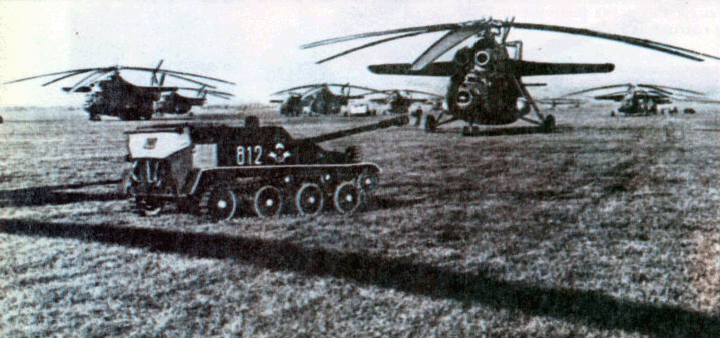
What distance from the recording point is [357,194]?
8.59m

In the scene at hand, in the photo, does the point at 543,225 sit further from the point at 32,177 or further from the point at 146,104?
the point at 32,177

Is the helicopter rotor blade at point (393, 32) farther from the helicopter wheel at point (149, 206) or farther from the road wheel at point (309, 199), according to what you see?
the helicopter wheel at point (149, 206)

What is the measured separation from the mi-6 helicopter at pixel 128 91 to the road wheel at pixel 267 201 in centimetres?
143

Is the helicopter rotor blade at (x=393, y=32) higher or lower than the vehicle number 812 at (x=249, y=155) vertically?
higher

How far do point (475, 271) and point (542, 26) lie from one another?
8.25ft

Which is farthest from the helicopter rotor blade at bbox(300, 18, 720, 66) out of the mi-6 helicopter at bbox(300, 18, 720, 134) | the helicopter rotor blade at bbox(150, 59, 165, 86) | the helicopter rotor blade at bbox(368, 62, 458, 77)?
the helicopter rotor blade at bbox(150, 59, 165, 86)

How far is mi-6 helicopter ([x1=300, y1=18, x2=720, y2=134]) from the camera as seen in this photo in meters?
5.62

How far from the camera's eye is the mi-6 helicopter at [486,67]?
562 cm

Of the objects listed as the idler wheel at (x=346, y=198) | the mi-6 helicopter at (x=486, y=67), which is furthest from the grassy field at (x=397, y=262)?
the mi-6 helicopter at (x=486, y=67)

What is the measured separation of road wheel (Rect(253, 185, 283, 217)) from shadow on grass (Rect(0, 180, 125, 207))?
3.14 m

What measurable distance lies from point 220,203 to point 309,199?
1212 mm

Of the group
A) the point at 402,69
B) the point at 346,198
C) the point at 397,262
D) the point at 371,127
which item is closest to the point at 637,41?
the point at 402,69

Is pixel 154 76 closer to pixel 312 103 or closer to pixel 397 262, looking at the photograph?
pixel 397 262

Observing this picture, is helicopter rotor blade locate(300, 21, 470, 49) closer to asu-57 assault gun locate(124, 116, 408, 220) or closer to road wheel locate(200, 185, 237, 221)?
asu-57 assault gun locate(124, 116, 408, 220)
